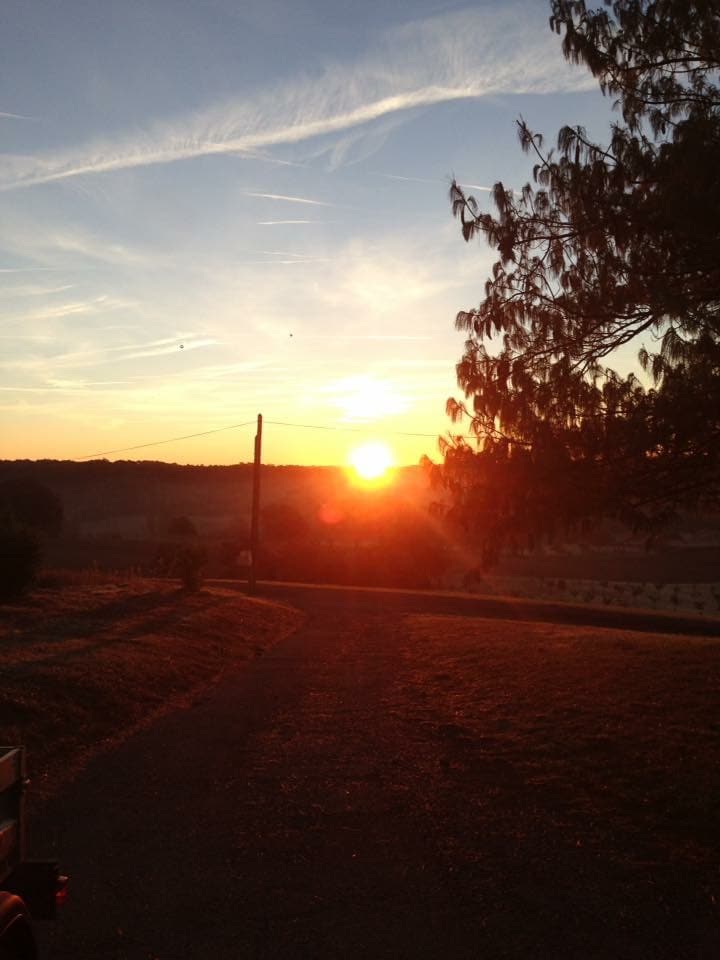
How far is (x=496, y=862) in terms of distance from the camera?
264 inches

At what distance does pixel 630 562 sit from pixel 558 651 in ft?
167

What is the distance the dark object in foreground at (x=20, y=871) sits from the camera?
3865 mm

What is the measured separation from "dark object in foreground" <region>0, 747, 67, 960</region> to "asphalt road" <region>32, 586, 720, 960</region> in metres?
1.23

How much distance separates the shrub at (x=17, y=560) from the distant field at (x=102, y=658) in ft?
1.51

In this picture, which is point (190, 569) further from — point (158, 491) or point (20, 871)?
point (158, 491)

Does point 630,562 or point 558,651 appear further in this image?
point 630,562

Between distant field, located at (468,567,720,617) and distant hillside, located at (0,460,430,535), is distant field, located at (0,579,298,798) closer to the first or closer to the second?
distant field, located at (468,567,720,617)

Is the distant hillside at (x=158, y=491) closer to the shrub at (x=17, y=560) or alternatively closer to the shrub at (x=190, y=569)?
the shrub at (x=190, y=569)

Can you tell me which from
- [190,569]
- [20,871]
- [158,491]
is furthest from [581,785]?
[158,491]

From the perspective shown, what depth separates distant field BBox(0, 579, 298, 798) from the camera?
10148 millimetres

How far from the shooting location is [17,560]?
20531 millimetres

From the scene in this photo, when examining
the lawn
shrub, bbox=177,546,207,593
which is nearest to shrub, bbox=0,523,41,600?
shrub, bbox=177,546,207,593

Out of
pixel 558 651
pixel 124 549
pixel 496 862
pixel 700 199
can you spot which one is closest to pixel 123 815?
pixel 496 862

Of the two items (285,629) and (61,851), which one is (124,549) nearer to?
(285,629)
